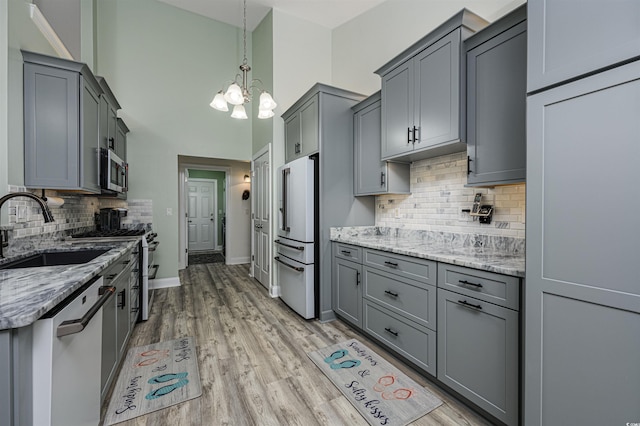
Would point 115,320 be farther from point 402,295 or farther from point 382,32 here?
point 382,32

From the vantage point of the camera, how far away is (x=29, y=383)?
84 centimetres

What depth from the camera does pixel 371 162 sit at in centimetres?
288

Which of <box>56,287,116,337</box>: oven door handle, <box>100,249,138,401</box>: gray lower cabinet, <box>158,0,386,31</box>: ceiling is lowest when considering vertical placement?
<box>100,249,138,401</box>: gray lower cabinet

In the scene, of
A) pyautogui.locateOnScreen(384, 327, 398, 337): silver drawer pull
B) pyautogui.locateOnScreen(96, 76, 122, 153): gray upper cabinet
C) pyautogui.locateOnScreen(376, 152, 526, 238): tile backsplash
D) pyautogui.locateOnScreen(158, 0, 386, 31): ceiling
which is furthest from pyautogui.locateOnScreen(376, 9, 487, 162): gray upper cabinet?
pyautogui.locateOnScreen(96, 76, 122, 153): gray upper cabinet

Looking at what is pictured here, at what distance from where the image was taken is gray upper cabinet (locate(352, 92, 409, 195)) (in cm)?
275

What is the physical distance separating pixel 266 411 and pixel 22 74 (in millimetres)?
2924

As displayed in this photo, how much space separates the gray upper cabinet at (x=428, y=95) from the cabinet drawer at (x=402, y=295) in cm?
104

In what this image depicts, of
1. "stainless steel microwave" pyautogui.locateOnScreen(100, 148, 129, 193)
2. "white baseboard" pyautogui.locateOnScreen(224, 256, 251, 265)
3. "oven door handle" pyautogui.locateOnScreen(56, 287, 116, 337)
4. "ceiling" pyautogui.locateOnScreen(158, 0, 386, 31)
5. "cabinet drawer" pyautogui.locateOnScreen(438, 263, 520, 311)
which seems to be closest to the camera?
"oven door handle" pyautogui.locateOnScreen(56, 287, 116, 337)

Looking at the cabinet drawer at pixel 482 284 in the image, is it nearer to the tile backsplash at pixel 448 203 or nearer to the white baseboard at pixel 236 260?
the tile backsplash at pixel 448 203

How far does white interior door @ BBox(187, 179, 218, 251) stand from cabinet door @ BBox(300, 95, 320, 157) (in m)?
5.49

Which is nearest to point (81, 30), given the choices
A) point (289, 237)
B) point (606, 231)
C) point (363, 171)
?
point (289, 237)

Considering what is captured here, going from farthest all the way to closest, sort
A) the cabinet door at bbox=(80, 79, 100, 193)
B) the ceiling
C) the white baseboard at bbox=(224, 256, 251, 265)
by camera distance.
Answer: the white baseboard at bbox=(224, 256, 251, 265), the ceiling, the cabinet door at bbox=(80, 79, 100, 193)

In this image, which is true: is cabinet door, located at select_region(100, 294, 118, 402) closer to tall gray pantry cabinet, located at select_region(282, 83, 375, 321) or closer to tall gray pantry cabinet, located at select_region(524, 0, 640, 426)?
tall gray pantry cabinet, located at select_region(282, 83, 375, 321)

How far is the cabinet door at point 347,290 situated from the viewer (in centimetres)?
262
